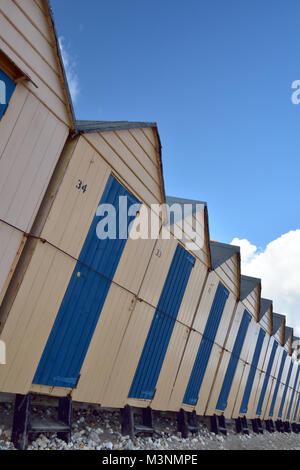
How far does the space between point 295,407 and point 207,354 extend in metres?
21.6

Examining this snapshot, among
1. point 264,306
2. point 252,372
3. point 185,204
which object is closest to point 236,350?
point 252,372

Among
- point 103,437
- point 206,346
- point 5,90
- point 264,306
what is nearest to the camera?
point 5,90

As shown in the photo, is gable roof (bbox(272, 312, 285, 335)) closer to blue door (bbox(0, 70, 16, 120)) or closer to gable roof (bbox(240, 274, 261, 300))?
gable roof (bbox(240, 274, 261, 300))

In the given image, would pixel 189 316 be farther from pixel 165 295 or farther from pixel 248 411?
pixel 248 411

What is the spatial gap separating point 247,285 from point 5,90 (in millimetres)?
13326

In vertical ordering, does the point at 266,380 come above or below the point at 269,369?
below

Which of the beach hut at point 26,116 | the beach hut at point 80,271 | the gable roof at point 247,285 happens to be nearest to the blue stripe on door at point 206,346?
the gable roof at point 247,285

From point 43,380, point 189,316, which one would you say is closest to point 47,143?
point 43,380

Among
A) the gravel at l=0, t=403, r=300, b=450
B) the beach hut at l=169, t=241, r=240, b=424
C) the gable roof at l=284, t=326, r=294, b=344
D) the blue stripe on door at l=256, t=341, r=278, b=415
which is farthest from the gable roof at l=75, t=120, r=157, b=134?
the gable roof at l=284, t=326, r=294, b=344

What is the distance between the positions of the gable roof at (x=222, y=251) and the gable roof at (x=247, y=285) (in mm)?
2084

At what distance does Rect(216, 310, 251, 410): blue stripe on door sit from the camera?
45.6 feet

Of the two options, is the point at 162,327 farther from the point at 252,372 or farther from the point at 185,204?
the point at 252,372

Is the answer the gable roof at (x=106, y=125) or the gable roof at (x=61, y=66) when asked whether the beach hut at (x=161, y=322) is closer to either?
the gable roof at (x=106, y=125)

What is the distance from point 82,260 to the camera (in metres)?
6.45
